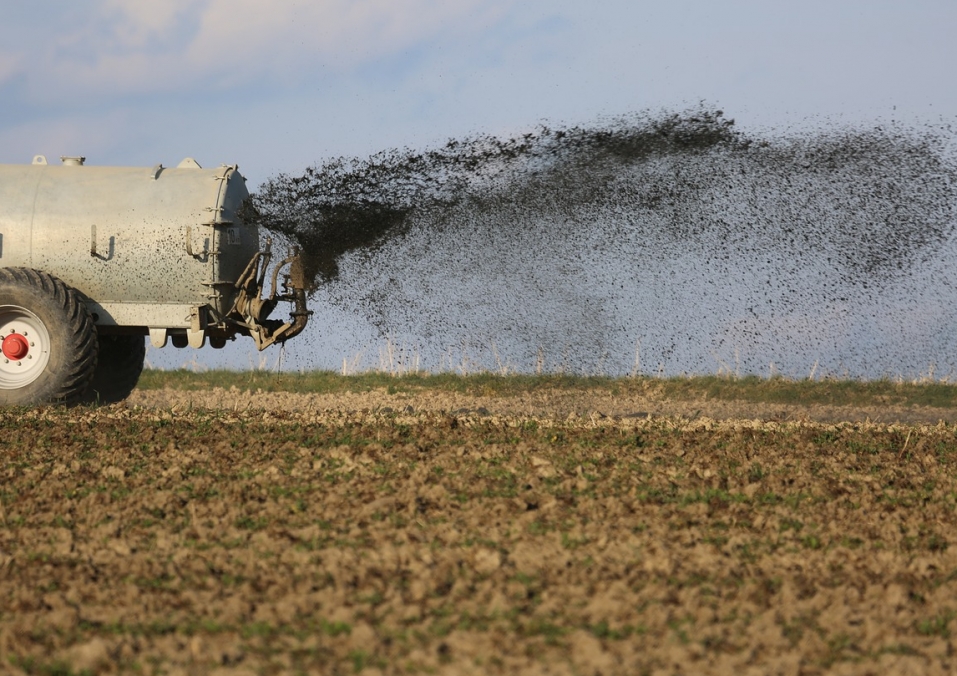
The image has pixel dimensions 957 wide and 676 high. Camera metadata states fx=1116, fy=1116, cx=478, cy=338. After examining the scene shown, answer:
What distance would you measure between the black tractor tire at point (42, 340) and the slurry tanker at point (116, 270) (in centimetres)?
1

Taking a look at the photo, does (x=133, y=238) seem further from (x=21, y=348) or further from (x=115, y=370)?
(x=115, y=370)

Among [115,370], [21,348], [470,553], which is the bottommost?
[470,553]

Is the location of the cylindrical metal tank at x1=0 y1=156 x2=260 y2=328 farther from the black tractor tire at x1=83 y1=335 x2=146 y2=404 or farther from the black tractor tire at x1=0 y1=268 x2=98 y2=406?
the black tractor tire at x1=83 y1=335 x2=146 y2=404

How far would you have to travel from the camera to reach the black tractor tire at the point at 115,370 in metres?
13.6

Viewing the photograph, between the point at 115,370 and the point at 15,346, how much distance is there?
2117mm

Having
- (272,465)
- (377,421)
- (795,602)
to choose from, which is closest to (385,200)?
(377,421)

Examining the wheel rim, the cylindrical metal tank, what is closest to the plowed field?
the wheel rim

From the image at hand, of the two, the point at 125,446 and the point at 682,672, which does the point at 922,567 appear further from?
the point at 125,446

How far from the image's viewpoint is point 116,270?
38.3ft

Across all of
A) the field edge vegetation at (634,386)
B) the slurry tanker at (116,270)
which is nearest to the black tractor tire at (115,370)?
the slurry tanker at (116,270)

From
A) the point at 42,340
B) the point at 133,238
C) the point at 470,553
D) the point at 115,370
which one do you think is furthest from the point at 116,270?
the point at 470,553

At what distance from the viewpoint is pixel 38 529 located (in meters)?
6.35

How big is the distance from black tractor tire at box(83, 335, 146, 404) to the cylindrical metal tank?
179 cm

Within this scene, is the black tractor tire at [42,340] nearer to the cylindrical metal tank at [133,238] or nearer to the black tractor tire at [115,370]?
the cylindrical metal tank at [133,238]
